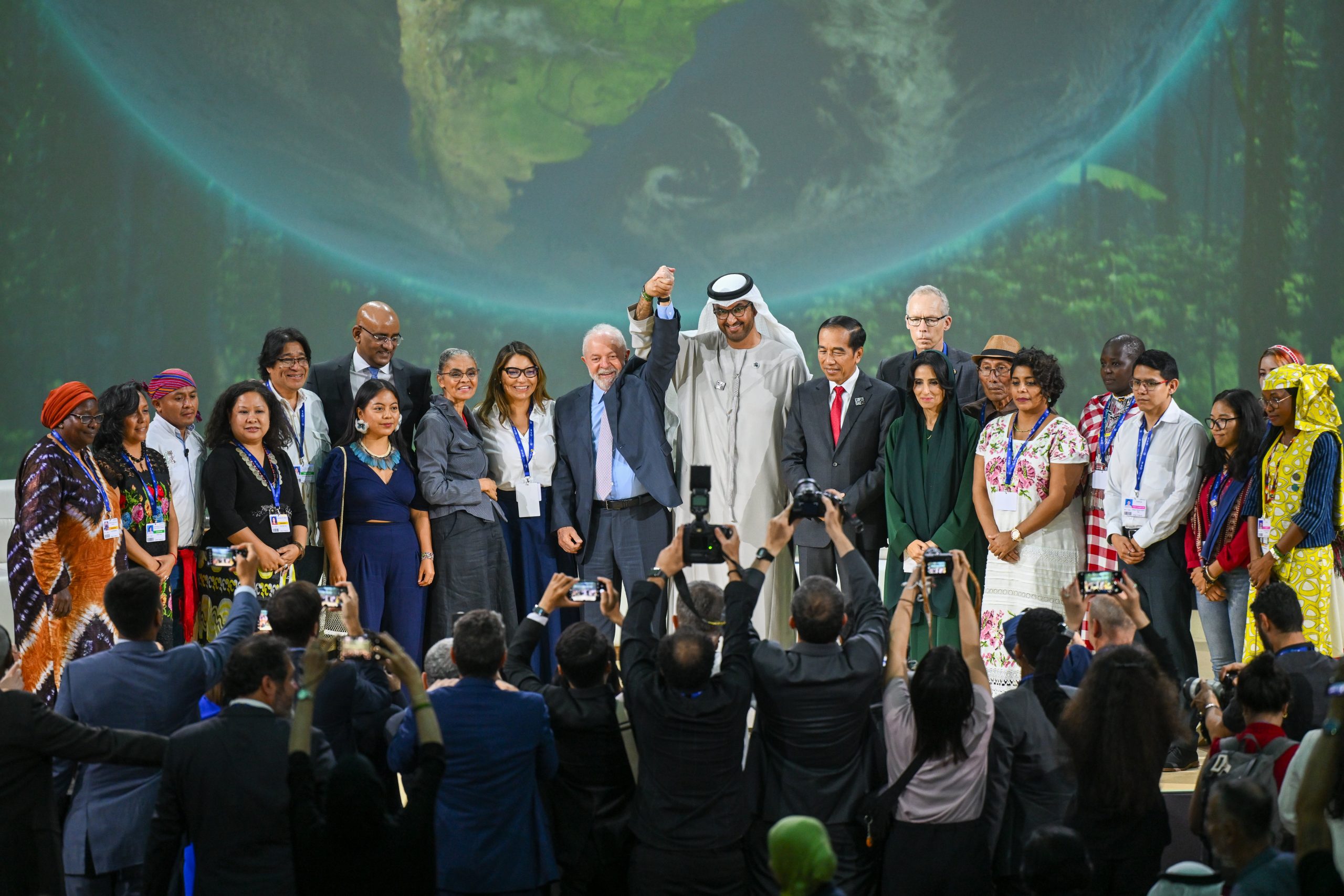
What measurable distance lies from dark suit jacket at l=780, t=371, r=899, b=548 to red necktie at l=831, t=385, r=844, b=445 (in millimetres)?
19

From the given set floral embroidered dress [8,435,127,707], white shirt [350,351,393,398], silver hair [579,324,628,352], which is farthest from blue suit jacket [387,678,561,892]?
white shirt [350,351,393,398]

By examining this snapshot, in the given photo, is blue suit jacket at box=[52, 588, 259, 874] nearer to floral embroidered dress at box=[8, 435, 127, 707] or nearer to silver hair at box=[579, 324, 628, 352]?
floral embroidered dress at box=[8, 435, 127, 707]

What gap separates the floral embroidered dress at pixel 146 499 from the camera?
452 cm

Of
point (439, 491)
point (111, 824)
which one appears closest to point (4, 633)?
point (111, 824)

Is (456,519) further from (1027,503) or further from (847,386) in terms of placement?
(1027,503)

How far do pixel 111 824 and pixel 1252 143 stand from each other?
33.4ft

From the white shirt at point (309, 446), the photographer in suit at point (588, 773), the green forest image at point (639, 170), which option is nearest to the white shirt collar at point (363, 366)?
the white shirt at point (309, 446)

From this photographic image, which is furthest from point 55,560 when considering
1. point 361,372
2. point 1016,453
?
point 1016,453

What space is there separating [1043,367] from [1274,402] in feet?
2.97

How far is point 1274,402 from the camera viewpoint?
4.61 metres

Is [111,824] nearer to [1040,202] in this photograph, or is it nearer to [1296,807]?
[1296,807]

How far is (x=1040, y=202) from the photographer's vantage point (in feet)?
35.6

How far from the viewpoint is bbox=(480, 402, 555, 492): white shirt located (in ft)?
16.8

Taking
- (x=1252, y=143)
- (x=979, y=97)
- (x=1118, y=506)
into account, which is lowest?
(x=1118, y=506)
